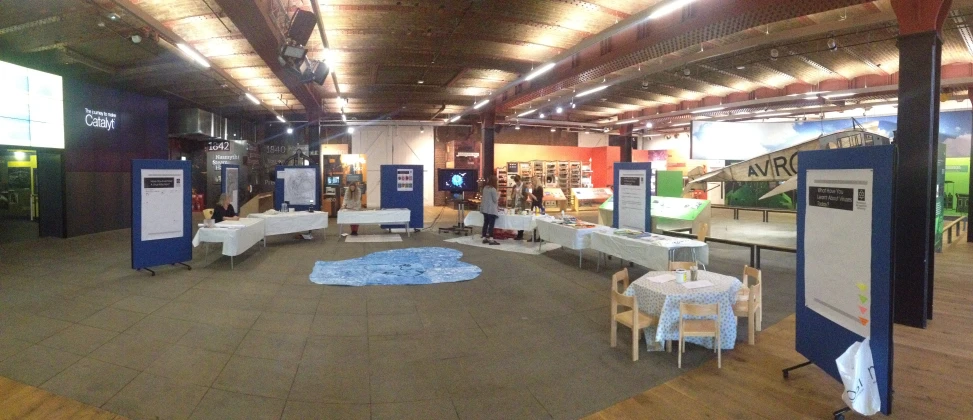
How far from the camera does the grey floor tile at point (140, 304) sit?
480cm

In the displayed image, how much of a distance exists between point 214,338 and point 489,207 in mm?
6213

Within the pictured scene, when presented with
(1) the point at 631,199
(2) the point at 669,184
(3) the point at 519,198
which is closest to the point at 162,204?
(3) the point at 519,198

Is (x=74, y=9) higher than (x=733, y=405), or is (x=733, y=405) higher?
(x=74, y=9)

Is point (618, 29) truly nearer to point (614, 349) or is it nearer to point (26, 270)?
point (614, 349)

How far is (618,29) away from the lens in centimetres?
625

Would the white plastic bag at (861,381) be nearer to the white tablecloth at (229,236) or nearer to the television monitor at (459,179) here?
the white tablecloth at (229,236)

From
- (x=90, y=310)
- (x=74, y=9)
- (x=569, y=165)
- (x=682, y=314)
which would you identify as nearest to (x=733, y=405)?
(x=682, y=314)

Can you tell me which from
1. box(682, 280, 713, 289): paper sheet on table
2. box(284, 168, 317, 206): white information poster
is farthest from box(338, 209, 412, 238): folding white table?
box(682, 280, 713, 289): paper sheet on table

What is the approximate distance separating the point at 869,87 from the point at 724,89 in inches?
111

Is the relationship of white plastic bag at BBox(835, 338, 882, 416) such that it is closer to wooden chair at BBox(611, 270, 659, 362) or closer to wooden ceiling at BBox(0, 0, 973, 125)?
wooden chair at BBox(611, 270, 659, 362)

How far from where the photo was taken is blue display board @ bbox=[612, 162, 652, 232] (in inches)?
270

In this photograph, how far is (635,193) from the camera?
702 cm

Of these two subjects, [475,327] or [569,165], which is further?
[569,165]

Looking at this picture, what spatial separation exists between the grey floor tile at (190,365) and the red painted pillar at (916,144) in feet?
20.1
